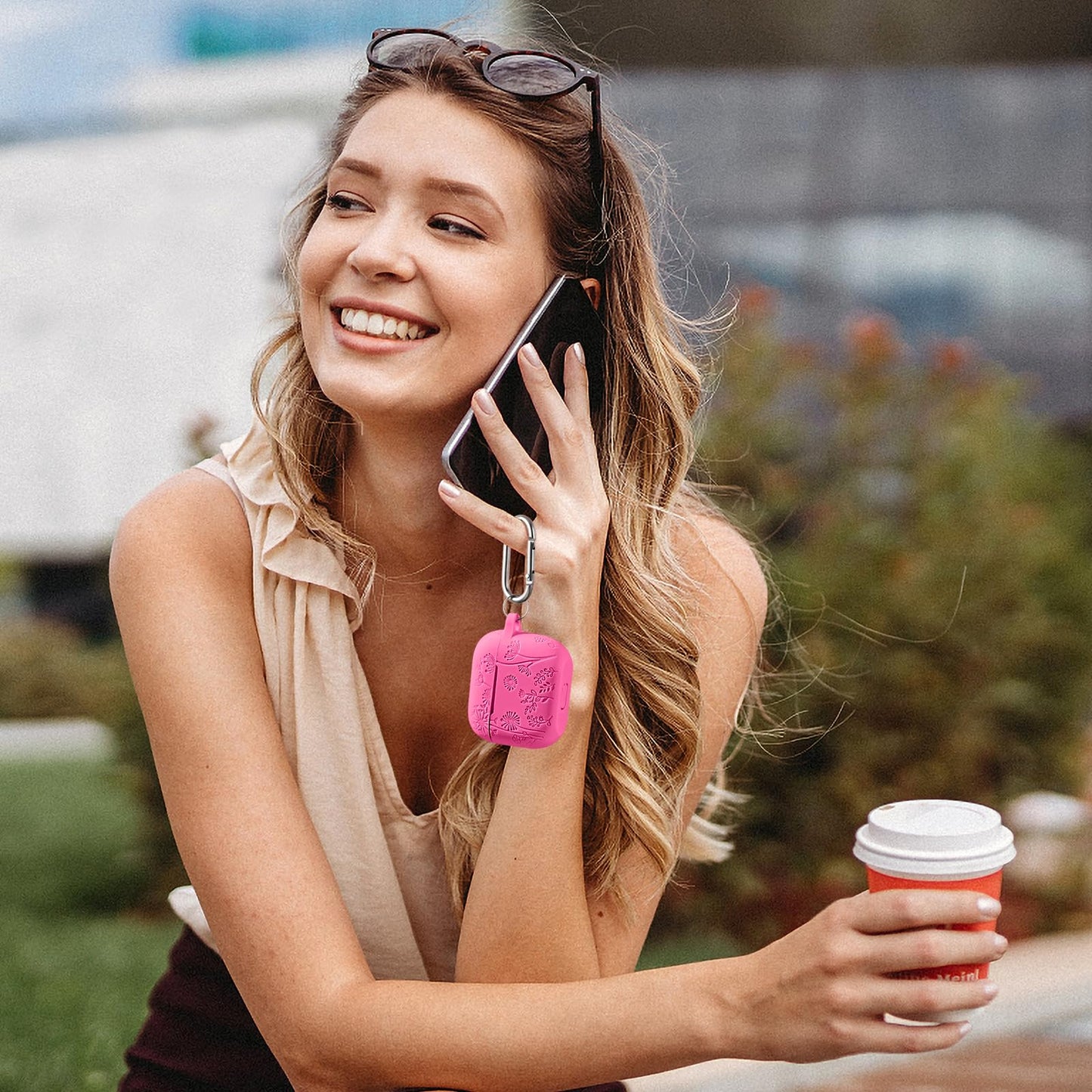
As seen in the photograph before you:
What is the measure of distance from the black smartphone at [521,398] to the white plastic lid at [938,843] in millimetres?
829

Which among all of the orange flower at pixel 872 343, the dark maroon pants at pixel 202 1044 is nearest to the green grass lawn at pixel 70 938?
the dark maroon pants at pixel 202 1044

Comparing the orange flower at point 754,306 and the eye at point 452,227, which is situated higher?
the orange flower at point 754,306

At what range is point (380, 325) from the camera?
6.82 feet

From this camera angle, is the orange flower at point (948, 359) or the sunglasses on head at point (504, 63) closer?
the sunglasses on head at point (504, 63)

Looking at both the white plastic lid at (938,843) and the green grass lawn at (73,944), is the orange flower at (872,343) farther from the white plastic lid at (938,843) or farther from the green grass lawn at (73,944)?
the white plastic lid at (938,843)

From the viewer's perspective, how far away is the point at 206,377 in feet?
29.9

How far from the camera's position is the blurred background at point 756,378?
449 cm

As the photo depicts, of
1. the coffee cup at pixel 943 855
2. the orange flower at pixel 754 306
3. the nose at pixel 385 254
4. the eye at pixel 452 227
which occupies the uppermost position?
the orange flower at pixel 754 306

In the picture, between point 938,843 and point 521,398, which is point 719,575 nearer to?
point 521,398

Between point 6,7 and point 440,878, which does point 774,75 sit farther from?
point 440,878

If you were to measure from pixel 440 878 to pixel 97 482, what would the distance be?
8283 millimetres

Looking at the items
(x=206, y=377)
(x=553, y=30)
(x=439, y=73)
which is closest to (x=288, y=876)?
(x=439, y=73)

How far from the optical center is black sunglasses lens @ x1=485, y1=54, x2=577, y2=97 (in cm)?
212

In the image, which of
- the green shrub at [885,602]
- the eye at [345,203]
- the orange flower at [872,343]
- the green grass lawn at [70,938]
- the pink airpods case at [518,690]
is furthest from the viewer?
the orange flower at [872,343]
